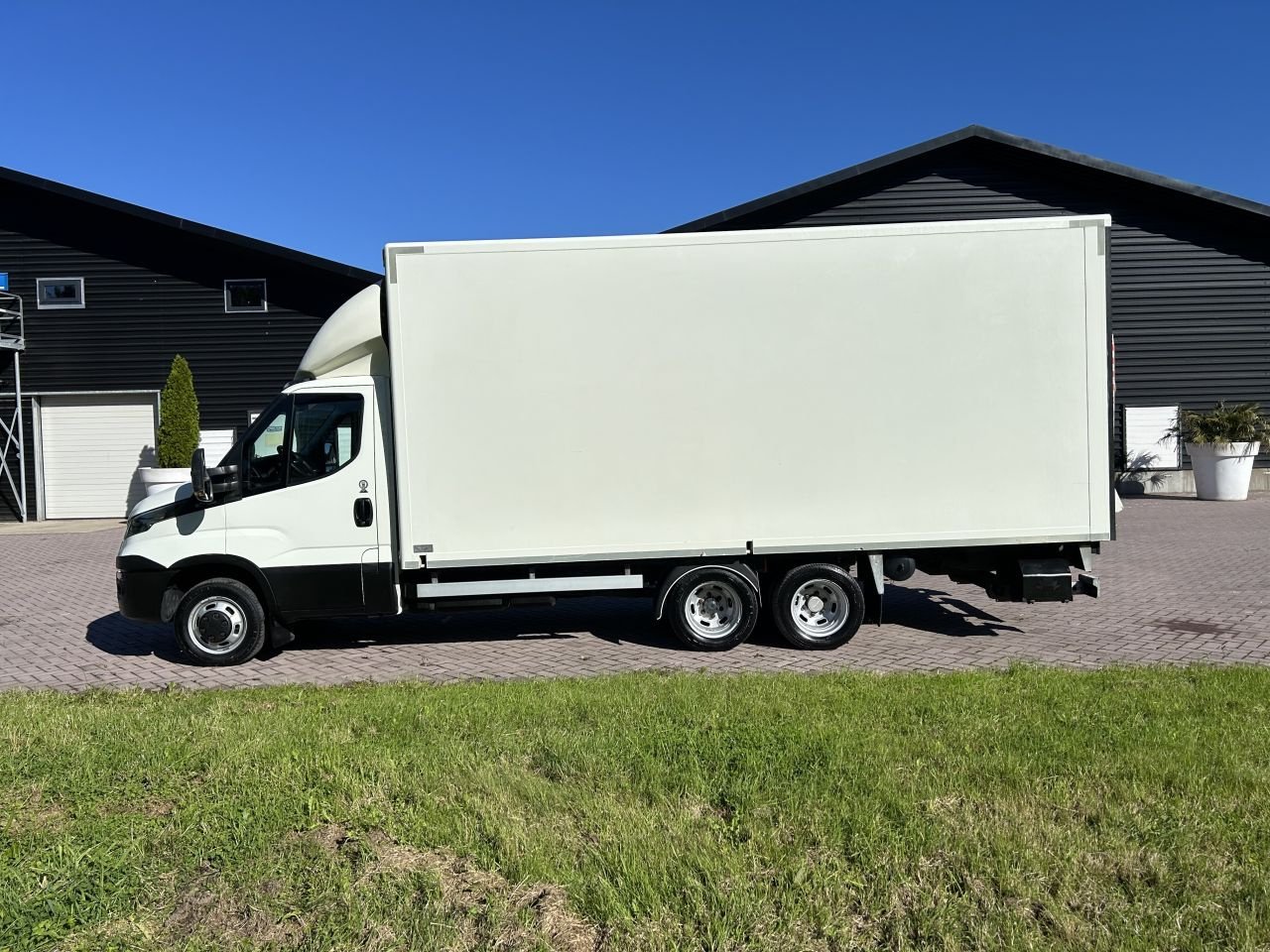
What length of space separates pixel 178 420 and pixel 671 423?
14.8m

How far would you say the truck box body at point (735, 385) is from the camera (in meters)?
6.72

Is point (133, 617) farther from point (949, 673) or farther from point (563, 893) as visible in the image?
point (949, 673)

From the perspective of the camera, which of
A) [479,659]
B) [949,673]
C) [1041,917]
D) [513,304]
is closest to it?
[1041,917]

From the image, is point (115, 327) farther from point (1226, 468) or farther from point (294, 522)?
point (1226, 468)

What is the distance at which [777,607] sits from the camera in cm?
720

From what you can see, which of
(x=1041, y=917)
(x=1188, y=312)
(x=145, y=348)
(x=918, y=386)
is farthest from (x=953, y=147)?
(x=1041, y=917)

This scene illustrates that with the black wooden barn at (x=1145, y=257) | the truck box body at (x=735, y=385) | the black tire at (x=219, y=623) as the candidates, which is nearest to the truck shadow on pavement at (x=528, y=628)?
the black tire at (x=219, y=623)

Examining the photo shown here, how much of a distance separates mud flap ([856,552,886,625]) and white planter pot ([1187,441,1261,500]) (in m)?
15.0

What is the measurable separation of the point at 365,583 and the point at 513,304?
245 cm

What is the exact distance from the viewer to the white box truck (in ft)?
22.1

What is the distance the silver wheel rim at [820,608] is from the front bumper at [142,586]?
4958mm

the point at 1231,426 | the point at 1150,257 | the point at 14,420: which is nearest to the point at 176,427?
the point at 14,420

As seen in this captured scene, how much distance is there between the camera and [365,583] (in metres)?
6.98

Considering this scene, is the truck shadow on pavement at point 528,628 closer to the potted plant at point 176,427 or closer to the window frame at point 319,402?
the window frame at point 319,402
